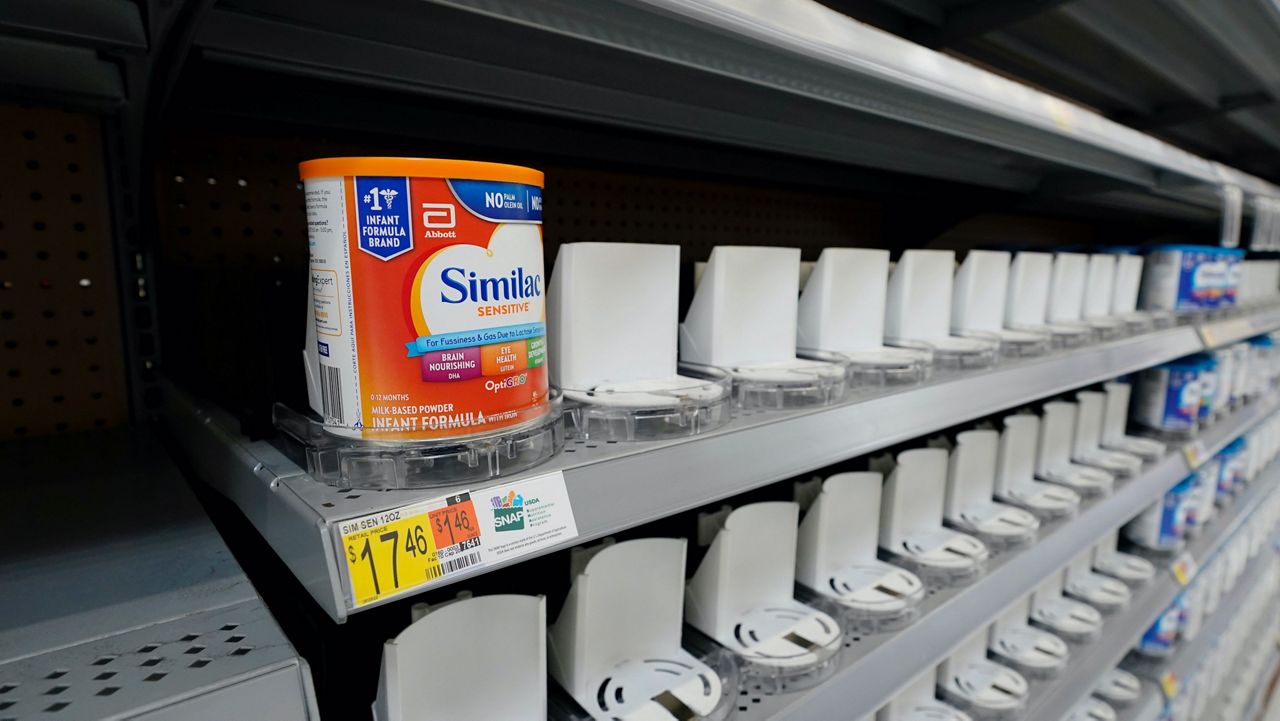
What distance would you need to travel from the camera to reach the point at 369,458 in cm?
46

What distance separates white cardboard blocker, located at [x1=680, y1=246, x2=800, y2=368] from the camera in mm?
817

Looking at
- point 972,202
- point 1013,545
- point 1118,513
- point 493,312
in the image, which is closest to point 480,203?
point 493,312

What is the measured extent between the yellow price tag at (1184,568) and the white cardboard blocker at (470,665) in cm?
202

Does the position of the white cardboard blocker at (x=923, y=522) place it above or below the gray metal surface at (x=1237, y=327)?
below

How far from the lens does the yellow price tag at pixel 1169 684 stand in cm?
188

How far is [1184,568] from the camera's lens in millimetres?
1892

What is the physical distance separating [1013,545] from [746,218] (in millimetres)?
807

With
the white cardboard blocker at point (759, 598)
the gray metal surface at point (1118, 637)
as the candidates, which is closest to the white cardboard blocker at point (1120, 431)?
the gray metal surface at point (1118, 637)

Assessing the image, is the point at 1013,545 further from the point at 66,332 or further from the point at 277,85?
the point at 66,332

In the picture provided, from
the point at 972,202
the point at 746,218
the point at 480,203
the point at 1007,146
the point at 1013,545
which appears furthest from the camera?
the point at 972,202

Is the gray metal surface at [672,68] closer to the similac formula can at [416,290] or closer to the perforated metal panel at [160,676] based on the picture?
the similac formula can at [416,290]

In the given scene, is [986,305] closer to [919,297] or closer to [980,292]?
[980,292]

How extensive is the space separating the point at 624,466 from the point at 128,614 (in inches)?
14.4

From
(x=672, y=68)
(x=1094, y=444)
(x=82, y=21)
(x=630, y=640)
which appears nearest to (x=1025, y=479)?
(x=1094, y=444)
